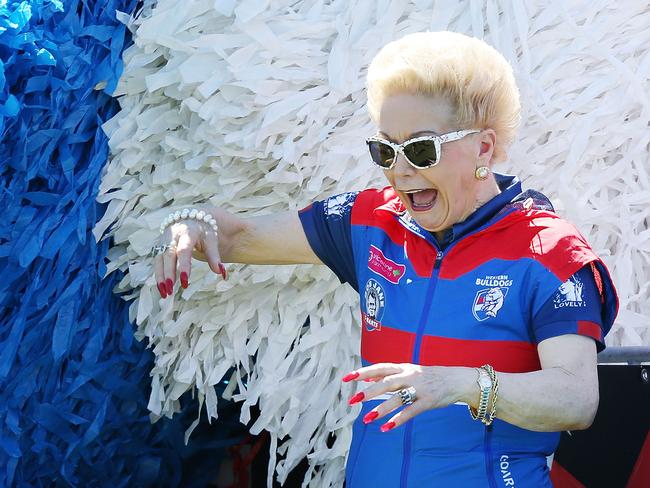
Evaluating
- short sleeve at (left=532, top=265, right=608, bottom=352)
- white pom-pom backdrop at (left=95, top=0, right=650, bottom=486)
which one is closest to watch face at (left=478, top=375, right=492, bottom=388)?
short sleeve at (left=532, top=265, right=608, bottom=352)

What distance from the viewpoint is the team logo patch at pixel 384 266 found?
1.48 meters

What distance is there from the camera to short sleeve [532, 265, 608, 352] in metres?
1.29

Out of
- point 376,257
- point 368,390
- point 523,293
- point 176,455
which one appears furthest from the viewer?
point 176,455

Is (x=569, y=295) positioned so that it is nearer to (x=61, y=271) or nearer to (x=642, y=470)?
(x=642, y=470)

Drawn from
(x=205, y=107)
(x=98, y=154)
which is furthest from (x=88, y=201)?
(x=205, y=107)

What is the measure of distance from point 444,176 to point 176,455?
934 mm

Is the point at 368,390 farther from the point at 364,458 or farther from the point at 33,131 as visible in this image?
the point at 33,131

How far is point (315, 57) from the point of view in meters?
1.91

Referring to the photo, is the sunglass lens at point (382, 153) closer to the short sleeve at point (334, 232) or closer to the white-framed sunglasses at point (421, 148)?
the white-framed sunglasses at point (421, 148)

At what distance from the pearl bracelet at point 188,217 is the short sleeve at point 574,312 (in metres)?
0.52

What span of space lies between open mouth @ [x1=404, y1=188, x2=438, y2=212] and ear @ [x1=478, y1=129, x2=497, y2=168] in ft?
0.25

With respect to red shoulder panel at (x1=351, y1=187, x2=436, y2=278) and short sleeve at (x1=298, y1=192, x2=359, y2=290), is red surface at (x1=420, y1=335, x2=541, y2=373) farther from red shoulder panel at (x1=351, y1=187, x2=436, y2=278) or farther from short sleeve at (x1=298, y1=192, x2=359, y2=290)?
short sleeve at (x1=298, y1=192, x2=359, y2=290)

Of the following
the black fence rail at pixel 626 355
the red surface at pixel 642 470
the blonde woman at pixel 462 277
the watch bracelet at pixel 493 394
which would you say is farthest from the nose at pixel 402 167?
the red surface at pixel 642 470

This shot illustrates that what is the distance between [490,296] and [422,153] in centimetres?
21
